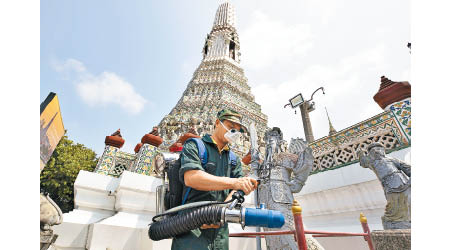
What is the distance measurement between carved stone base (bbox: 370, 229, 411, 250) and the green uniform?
119 cm

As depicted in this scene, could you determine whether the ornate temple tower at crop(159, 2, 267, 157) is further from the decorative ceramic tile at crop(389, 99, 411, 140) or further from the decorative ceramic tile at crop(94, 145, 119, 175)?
the decorative ceramic tile at crop(389, 99, 411, 140)

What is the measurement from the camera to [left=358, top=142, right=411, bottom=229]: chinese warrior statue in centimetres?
218

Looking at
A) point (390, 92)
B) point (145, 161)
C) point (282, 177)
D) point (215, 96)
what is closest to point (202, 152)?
point (282, 177)

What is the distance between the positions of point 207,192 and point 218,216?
0.78ft

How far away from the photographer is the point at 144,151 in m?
4.69

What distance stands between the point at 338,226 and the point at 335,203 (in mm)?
380

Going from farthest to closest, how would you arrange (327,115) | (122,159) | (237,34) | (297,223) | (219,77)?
1. (237,34)
2. (219,77)
3. (327,115)
4. (122,159)
5. (297,223)

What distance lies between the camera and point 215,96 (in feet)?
61.8

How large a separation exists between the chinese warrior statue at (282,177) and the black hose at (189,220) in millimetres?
1752

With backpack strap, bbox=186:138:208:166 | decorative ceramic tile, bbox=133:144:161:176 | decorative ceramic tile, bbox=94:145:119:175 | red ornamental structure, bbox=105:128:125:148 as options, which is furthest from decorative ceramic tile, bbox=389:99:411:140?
decorative ceramic tile, bbox=94:145:119:175

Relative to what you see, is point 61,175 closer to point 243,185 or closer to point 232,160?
point 232,160
